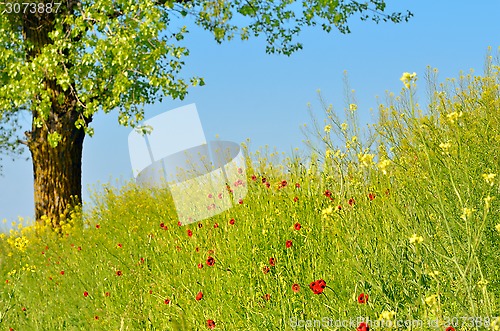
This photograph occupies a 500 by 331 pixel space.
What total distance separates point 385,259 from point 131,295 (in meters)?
2.77

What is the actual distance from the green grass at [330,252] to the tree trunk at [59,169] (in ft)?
12.1

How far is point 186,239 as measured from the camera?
595cm

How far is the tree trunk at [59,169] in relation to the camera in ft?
37.3

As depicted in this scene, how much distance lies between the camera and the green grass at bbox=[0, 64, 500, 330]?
3078 millimetres

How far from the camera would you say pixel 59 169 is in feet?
37.4

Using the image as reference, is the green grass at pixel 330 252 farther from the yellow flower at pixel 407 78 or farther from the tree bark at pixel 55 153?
the tree bark at pixel 55 153

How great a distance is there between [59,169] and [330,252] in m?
8.08

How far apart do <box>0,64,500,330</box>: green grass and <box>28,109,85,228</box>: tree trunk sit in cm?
368

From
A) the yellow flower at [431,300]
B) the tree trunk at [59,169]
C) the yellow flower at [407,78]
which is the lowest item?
the yellow flower at [431,300]
